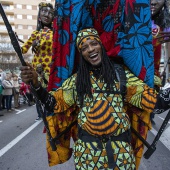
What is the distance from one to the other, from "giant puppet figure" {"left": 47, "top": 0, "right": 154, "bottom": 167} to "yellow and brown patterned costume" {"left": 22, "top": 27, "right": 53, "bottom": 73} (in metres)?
1.42

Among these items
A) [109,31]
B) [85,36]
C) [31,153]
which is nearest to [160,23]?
[109,31]

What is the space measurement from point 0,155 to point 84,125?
10.1 feet

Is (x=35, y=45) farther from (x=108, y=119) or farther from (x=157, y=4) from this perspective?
(x=108, y=119)

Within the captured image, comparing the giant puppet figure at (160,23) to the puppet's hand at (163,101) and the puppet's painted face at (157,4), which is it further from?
the puppet's hand at (163,101)

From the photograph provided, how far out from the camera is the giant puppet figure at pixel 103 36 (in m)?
2.04

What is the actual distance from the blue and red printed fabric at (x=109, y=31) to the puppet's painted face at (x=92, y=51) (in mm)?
160

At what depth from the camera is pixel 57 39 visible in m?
2.24

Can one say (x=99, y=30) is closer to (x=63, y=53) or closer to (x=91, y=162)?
(x=63, y=53)

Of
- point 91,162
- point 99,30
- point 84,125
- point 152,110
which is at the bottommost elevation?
point 91,162

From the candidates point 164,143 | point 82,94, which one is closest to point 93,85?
point 82,94

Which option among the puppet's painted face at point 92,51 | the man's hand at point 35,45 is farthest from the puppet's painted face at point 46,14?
the puppet's painted face at point 92,51

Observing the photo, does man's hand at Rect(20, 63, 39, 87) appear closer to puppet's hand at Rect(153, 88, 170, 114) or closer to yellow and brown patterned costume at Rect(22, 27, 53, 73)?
puppet's hand at Rect(153, 88, 170, 114)

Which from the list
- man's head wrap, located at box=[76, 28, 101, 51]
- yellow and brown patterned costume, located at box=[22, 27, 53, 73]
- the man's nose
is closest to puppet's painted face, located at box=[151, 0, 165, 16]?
man's head wrap, located at box=[76, 28, 101, 51]

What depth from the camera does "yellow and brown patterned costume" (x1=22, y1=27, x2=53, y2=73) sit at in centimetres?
362
